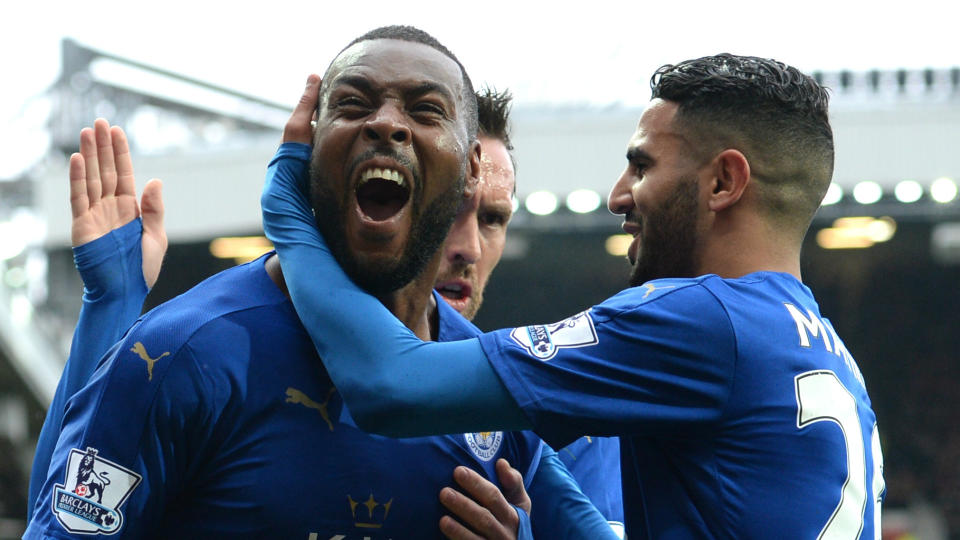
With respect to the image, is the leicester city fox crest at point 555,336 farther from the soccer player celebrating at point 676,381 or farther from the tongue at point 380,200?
the tongue at point 380,200

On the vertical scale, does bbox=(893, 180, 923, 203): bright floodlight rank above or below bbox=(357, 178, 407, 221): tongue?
below

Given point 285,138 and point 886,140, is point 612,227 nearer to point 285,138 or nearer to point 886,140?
point 886,140

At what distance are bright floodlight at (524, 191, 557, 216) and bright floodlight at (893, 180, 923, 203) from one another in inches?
160

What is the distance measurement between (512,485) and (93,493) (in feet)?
2.98

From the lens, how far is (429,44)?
254 cm

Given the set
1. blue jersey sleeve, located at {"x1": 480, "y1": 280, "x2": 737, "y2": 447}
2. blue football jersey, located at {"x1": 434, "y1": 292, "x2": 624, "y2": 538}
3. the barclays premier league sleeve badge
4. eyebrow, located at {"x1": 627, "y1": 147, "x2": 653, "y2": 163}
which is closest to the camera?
the barclays premier league sleeve badge

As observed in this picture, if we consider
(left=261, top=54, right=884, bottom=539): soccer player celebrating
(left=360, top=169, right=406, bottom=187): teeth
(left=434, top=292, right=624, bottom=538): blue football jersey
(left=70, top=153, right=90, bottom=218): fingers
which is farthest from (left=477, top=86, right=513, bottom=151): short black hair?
(left=360, top=169, right=406, bottom=187): teeth

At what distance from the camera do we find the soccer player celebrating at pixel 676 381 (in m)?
2.28

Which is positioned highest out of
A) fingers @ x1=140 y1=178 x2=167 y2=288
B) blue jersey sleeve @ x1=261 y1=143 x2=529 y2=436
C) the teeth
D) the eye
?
the teeth

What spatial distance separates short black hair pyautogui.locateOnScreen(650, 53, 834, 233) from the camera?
2.64 metres

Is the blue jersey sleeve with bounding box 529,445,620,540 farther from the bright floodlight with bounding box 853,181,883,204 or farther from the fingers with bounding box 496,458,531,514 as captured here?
the bright floodlight with bounding box 853,181,883,204

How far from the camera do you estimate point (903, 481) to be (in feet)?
57.4

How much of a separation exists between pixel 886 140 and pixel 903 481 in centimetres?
640

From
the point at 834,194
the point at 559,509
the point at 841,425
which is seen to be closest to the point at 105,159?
the point at 559,509
